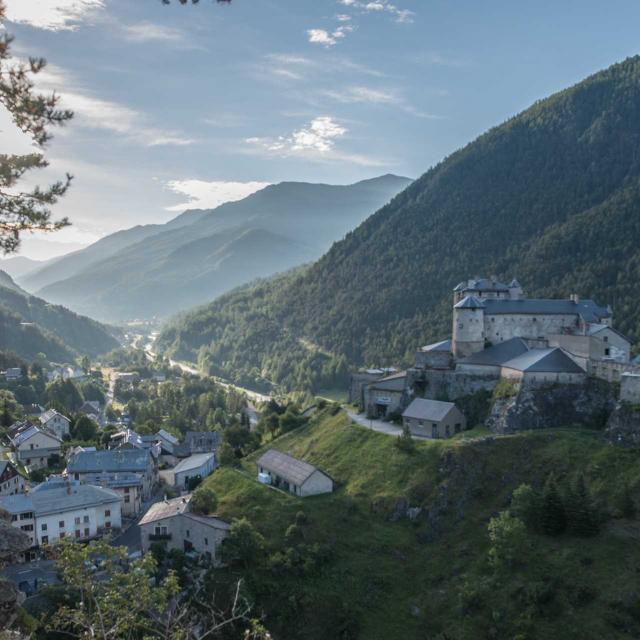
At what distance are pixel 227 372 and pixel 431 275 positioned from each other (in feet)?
233

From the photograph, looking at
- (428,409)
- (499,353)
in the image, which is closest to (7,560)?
(428,409)

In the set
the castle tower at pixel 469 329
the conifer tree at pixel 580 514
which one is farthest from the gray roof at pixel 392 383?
the conifer tree at pixel 580 514

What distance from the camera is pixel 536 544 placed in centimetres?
4156

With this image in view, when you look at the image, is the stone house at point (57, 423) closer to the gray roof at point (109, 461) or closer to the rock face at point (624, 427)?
the gray roof at point (109, 461)

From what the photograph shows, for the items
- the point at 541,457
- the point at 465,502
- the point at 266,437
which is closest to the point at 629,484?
the point at 541,457

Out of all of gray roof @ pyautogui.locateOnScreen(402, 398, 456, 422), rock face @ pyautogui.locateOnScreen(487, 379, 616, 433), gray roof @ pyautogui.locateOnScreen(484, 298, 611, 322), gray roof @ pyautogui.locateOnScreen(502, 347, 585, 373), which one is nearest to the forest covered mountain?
gray roof @ pyautogui.locateOnScreen(484, 298, 611, 322)

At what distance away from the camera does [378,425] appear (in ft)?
213

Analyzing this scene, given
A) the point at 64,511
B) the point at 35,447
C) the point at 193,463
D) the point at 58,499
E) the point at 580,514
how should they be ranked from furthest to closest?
the point at 35,447 → the point at 193,463 → the point at 58,499 → the point at 64,511 → the point at 580,514

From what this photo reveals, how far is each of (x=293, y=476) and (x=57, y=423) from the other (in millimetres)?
59480

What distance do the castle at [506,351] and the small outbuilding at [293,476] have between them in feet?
42.4

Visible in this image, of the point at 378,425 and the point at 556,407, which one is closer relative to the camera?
the point at 556,407

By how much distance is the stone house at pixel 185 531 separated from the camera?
4834 centimetres

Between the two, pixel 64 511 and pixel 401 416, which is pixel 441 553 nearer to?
pixel 401 416

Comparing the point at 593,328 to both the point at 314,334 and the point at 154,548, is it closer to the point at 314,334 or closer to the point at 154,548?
the point at 154,548
